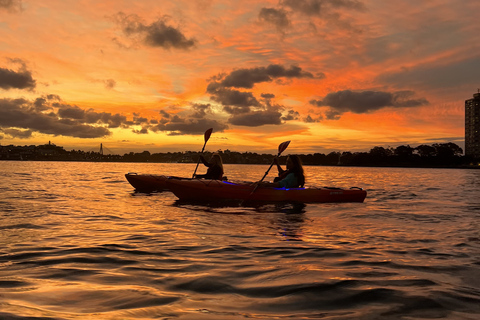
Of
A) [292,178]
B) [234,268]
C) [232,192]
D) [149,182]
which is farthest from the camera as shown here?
[149,182]

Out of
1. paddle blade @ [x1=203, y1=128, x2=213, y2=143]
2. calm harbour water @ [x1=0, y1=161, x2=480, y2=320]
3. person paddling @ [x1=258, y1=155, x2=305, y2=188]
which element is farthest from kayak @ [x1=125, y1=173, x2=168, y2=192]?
calm harbour water @ [x1=0, y1=161, x2=480, y2=320]

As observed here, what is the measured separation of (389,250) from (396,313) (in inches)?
133

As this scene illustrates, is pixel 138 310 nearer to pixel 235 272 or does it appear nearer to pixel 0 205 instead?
pixel 235 272

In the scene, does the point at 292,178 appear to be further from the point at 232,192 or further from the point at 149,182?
the point at 149,182

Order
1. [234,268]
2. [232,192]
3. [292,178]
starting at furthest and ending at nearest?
[292,178]
[232,192]
[234,268]

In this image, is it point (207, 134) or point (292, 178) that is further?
point (207, 134)

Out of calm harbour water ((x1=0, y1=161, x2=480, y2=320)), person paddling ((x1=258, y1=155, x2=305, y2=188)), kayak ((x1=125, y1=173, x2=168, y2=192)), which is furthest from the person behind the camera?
kayak ((x1=125, y1=173, x2=168, y2=192))

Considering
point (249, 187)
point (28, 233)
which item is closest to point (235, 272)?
point (28, 233)

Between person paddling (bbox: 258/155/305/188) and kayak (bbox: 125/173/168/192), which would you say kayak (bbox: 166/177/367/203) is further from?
kayak (bbox: 125/173/168/192)

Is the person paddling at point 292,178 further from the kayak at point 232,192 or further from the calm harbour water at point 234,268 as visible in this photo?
the calm harbour water at point 234,268

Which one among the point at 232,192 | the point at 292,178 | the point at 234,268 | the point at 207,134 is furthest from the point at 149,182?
the point at 234,268

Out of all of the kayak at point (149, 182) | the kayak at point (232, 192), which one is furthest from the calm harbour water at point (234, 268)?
the kayak at point (149, 182)

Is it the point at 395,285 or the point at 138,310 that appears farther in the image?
the point at 395,285

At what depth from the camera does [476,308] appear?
376 cm
